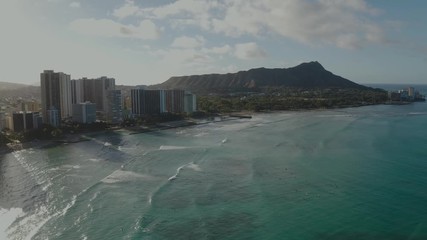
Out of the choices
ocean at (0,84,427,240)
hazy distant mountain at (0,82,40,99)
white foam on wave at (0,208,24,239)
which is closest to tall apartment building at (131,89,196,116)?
ocean at (0,84,427,240)

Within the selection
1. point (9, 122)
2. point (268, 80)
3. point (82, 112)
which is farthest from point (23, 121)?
point (268, 80)

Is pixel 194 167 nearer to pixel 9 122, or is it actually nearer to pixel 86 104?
pixel 9 122

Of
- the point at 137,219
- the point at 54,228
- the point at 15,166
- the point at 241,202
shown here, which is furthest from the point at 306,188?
the point at 15,166

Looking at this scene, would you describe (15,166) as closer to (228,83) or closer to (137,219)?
(137,219)

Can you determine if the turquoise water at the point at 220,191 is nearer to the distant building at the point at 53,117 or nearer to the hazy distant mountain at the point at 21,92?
the distant building at the point at 53,117

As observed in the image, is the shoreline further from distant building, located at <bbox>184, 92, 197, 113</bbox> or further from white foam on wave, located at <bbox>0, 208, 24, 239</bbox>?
white foam on wave, located at <bbox>0, 208, 24, 239</bbox>

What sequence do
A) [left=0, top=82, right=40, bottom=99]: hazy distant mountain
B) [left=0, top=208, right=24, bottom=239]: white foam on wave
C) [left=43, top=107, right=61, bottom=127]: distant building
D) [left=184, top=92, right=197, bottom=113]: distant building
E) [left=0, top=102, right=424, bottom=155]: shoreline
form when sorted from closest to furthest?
[left=0, top=208, right=24, bottom=239]: white foam on wave
[left=0, top=102, right=424, bottom=155]: shoreline
[left=43, top=107, right=61, bottom=127]: distant building
[left=184, top=92, right=197, bottom=113]: distant building
[left=0, top=82, right=40, bottom=99]: hazy distant mountain
